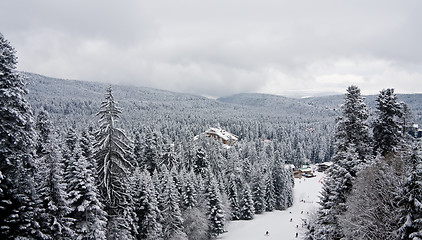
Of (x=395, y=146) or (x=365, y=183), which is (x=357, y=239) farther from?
(x=395, y=146)

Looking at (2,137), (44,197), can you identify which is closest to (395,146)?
(44,197)

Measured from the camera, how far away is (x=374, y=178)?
16.4 m

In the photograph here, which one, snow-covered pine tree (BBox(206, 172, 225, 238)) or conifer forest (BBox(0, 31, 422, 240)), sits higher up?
conifer forest (BBox(0, 31, 422, 240))

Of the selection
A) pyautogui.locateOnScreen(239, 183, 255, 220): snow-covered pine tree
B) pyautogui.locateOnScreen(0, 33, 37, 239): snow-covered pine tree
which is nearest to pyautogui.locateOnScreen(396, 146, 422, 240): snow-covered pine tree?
pyautogui.locateOnScreen(0, 33, 37, 239): snow-covered pine tree

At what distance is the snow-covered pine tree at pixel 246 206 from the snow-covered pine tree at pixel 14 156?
135 ft

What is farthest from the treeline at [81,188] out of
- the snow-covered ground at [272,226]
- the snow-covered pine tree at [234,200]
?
the snow-covered pine tree at [234,200]

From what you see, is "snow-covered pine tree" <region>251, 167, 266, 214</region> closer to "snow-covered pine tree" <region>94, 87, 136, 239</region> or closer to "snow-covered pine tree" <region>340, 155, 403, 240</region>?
"snow-covered pine tree" <region>94, 87, 136, 239</region>

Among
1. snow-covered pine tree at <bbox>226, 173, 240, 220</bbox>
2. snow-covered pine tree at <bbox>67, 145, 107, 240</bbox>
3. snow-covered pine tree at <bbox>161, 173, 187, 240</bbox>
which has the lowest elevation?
snow-covered pine tree at <bbox>226, 173, 240, 220</bbox>

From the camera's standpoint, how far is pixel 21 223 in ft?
44.1

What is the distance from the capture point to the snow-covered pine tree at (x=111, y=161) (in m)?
19.8

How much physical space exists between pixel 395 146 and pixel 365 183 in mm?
7291

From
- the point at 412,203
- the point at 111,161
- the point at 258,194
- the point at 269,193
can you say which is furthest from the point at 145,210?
the point at 269,193

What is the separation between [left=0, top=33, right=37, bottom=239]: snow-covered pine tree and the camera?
42.8 ft

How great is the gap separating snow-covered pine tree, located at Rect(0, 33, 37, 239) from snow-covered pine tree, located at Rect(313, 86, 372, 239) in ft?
64.0
